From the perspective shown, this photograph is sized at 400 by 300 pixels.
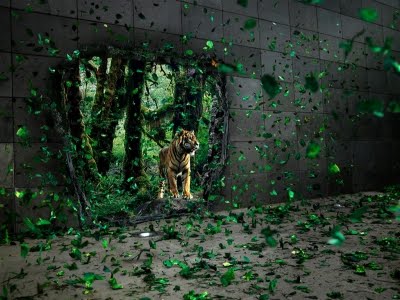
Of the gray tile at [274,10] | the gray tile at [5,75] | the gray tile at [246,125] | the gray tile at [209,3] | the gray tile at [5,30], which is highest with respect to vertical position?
the gray tile at [274,10]

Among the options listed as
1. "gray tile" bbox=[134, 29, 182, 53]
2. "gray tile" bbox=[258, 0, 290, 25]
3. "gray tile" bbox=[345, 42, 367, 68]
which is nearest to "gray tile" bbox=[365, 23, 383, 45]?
"gray tile" bbox=[345, 42, 367, 68]

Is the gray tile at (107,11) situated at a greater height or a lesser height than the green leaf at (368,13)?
greater

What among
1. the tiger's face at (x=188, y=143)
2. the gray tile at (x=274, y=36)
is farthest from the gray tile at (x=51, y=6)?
the gray tile at (x=274, y=36)

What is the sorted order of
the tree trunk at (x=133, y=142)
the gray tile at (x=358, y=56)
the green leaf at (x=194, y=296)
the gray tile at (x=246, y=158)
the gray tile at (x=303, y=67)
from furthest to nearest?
the gray tile at (x=358, y=56) → the tree trunk at (x=133, y=142) → the gray tile at (x=303, y=67) → the gray tile at (x=246, y=158) → the green leaf at (x=194, y=296)

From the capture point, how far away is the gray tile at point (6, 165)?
394 cm

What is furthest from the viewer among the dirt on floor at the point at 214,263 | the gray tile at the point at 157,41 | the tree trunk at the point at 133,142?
the tree trunk at the point at 133,142

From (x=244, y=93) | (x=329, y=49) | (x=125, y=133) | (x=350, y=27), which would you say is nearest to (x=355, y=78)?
(x=329, y=49)

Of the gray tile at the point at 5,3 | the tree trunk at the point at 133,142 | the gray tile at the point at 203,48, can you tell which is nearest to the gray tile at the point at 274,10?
the gray tile at the point at 203,48

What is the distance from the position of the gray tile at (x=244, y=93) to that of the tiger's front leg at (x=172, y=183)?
1.63 meters

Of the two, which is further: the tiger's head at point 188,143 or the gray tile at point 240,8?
the tiger's head at point 188,143

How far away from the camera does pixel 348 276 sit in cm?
253

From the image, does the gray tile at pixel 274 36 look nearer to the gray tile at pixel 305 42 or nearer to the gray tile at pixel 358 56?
the gray tile at pixel 305 42

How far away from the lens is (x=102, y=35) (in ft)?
14.9

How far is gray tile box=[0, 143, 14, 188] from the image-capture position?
3938 mm
